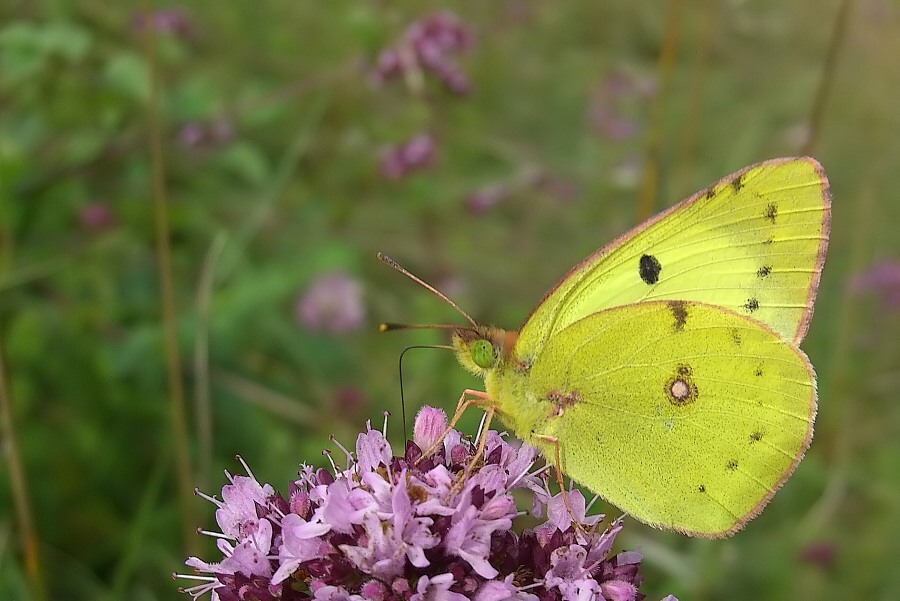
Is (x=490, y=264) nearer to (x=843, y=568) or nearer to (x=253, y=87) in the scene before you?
(x=253, y=87)

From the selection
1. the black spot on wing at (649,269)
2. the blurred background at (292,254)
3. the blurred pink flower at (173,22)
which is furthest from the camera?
the blurred pink flower at (173,22)

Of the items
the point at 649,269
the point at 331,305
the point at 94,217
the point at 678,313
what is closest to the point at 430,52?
the point at 331,305

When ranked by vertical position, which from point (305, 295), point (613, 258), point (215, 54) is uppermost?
point (215, 54)

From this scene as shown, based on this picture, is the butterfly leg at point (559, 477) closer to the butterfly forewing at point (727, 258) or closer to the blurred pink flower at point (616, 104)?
the butterfly forewing at point (727, 258)

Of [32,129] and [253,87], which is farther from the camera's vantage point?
[253,87]

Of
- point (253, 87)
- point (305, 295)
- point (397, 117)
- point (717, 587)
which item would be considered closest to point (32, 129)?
point (253, 87)

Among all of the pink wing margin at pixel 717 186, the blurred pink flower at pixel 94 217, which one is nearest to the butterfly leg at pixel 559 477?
the pink wing margin at pixel 717 186

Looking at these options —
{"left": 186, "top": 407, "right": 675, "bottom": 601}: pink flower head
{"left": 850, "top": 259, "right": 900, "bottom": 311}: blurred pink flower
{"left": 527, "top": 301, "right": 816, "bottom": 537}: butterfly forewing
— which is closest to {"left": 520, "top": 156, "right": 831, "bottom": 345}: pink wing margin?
{"left": 527, "top": 301, "right": 816, "bottom": 537}: butterfly forewing
